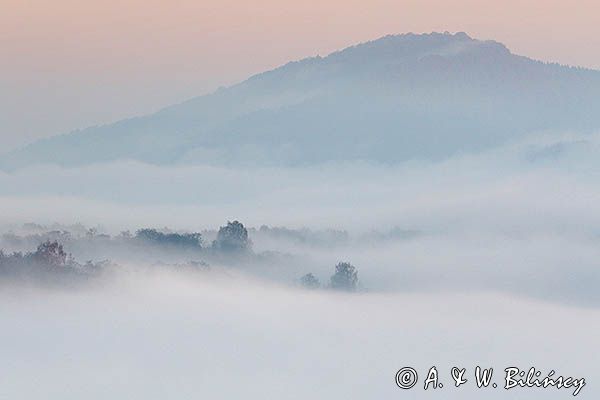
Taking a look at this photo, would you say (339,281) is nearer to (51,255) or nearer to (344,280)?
(344,280)

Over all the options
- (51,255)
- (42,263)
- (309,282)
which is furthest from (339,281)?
(42,263)

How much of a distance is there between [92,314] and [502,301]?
1502 inches

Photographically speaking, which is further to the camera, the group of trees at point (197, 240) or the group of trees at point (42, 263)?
the group of trees at point (197, 240)

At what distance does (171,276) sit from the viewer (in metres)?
57.4

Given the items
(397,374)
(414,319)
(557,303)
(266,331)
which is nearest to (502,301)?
(557,303)

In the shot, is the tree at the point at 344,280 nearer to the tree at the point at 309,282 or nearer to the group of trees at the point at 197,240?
the tree at the point at 309,282

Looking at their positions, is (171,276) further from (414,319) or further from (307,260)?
(307,260)
